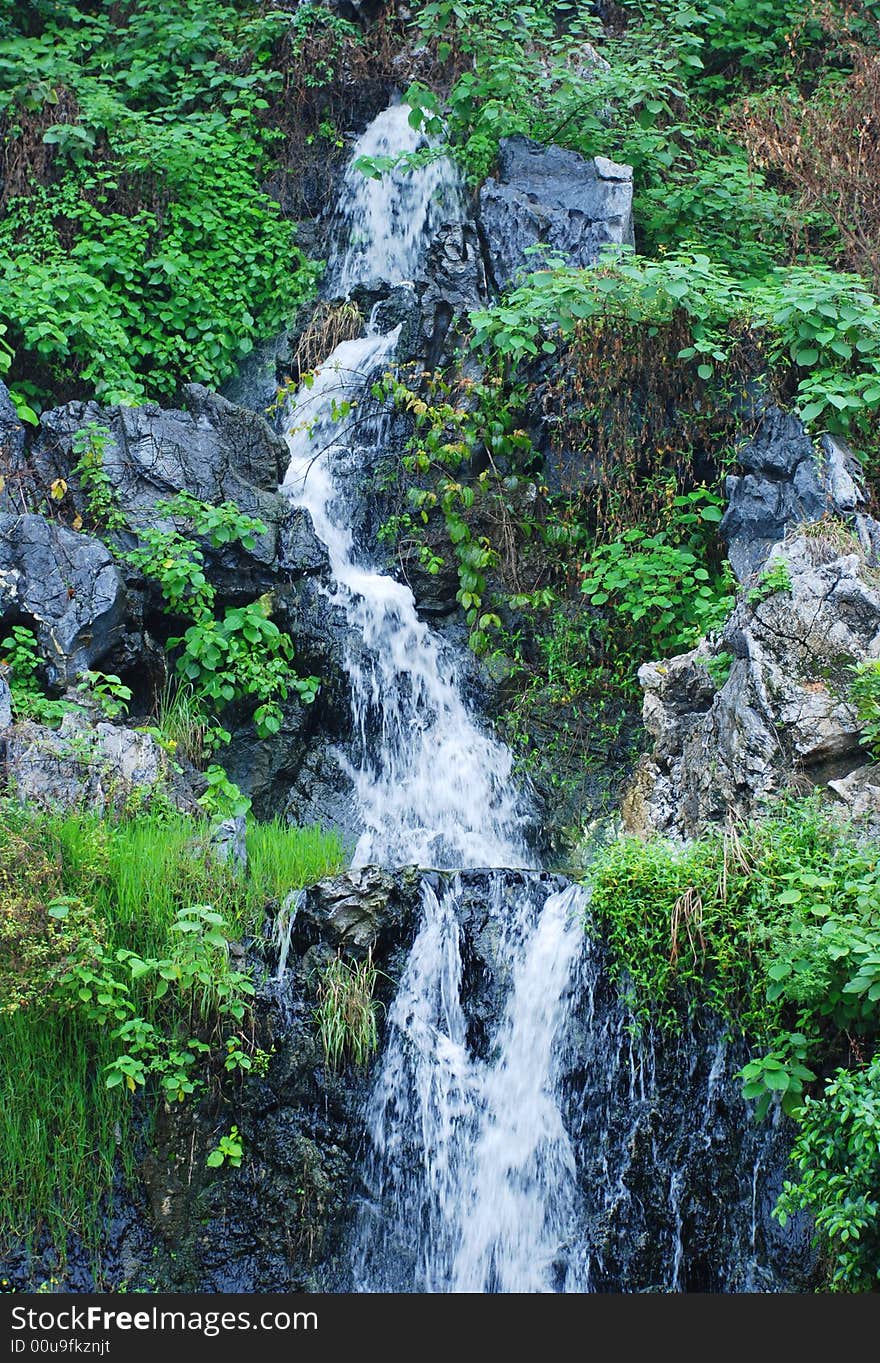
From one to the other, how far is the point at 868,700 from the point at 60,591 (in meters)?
5.10

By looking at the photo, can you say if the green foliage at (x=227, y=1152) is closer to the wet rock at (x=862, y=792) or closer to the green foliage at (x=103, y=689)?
the green foliage at (x=103, y=689)

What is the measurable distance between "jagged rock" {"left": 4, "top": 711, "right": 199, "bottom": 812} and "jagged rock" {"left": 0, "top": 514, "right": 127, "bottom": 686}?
794mm

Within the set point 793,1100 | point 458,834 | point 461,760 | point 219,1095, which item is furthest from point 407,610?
point 793,1100

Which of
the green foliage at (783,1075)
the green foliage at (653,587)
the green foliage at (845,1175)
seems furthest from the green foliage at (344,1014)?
the green foliage at (653,587)

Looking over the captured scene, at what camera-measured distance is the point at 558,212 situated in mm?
10742

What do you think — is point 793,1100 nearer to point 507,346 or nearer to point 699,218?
point 507,346

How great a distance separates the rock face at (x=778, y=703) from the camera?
6727 mm

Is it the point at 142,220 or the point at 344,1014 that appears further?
the point at 142,220

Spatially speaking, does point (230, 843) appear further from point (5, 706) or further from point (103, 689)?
point (103, 689)

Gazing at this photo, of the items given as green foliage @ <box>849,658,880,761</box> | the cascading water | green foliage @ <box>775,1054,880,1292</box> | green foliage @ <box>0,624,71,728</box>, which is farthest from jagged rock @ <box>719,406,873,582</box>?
green foliage @ <box>0,624,71,728</box>

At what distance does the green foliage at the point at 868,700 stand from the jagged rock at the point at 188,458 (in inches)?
174

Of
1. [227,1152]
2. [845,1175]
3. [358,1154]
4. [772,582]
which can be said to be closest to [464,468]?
[772,582]

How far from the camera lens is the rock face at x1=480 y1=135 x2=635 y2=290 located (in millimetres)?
10578

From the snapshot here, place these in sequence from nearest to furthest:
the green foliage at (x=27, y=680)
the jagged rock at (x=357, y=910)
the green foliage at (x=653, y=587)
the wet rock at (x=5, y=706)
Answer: the jagged rock at (x=357, y=910) → the wet rock at (x=5, y=706) → the green foliage at (x=27, y=680) → the green foliage at (x=653, y=587)
